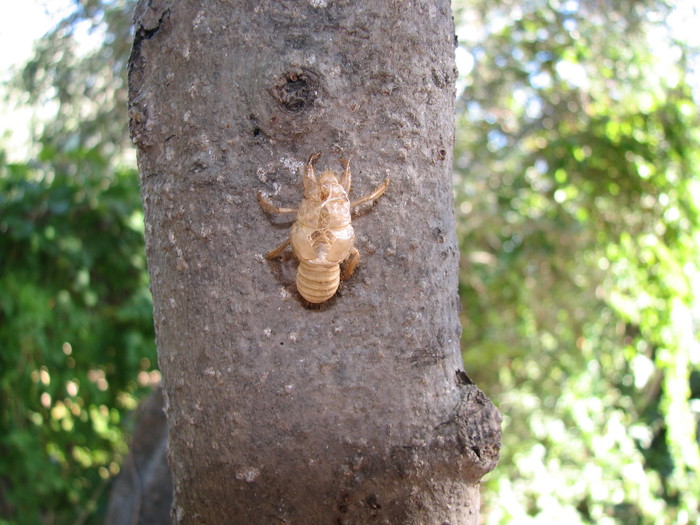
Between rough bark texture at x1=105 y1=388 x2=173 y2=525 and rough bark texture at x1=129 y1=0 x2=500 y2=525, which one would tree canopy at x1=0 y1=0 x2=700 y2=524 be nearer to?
rough bark texture at x1=105 y1=388 x2=173 y2=525

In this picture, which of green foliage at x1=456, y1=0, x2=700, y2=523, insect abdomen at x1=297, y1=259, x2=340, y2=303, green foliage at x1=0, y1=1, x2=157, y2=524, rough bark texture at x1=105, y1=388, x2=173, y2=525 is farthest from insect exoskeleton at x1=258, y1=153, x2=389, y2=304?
green foliage at x1=456, y1=0, x2=700, y2=523

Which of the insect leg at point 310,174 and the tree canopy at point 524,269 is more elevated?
the insect leg at point 310,174

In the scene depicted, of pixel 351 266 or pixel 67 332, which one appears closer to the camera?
pixel 351 266

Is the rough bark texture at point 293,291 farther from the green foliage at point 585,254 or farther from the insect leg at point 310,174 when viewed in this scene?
the green foliage at point 585,254

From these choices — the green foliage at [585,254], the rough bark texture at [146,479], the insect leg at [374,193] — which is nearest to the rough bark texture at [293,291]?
the insect leg at [374,193]

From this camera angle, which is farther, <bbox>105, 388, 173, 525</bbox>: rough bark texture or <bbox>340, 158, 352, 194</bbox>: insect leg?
<bbox>105, 388, 173, 525</bbox>: rough bark texture

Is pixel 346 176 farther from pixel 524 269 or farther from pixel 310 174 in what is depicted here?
pixel 524 269

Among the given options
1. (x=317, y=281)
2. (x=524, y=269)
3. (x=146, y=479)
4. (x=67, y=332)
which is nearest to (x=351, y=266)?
(x=317, y=281)
